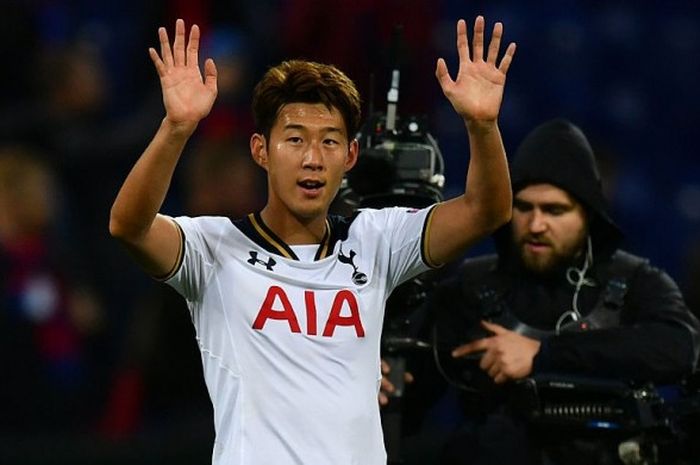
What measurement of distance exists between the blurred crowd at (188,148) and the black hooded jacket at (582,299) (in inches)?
23.1

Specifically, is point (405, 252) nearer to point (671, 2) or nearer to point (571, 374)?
point (571, 374)

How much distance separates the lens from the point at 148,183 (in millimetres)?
3725

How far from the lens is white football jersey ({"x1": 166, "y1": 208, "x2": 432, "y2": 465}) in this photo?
3.87 metres

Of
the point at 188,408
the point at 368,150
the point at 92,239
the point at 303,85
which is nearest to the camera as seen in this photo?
the point at 303,85

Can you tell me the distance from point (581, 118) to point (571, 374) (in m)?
3.79

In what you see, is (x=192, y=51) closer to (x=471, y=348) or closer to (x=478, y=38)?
(x=478, y=38)

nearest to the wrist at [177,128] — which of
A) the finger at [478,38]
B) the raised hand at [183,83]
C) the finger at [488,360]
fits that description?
the raised hand at [183,83]

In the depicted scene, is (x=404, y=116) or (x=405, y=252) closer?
(x=405, y=252)

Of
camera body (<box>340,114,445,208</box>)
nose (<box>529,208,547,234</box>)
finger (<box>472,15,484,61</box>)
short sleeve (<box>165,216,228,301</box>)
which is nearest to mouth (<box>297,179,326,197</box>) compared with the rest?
short sleeve (<box>165,216,228,301</box>)

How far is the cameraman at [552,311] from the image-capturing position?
4953mm

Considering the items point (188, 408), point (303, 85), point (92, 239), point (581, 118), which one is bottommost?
point (188, 408)

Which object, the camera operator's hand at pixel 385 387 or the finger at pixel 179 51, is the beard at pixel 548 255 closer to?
the camera operator's hand at pixel 385 387

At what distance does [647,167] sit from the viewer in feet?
28.4

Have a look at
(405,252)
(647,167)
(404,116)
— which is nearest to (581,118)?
(647,167)
